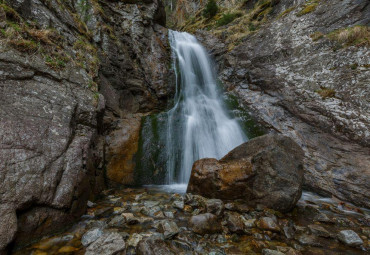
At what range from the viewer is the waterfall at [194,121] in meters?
6.65

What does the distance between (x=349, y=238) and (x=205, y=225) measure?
7.96 feet

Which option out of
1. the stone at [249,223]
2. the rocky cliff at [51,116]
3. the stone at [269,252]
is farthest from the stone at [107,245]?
the stone at [249,223]

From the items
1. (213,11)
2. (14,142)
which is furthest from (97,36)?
(213,11)

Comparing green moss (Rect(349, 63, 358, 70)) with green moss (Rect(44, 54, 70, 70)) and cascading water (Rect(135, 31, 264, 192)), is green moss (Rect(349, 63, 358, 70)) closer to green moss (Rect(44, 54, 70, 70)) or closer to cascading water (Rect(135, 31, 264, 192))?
cascading water (Rect(135, 31, 264, 192))

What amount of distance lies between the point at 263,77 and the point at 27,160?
933 centimetres

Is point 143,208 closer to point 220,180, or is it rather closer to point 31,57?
point 220,180

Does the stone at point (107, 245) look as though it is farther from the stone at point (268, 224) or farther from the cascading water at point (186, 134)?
the cascading water at point (186, 134)

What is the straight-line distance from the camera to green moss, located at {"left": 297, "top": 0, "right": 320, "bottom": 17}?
9334 mm

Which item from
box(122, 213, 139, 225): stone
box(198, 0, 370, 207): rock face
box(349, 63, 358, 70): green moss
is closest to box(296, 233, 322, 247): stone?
box(198, 0, 370, 207): rock face

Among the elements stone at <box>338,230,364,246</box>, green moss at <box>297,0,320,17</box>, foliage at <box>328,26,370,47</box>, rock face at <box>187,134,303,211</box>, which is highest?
green moss at <box>297,0,320,17</box>

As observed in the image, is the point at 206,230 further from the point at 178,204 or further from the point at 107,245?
the point at 107,245

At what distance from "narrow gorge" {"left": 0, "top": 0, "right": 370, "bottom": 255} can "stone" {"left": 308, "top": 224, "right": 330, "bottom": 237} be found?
0.05 meters

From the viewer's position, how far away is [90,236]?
282cm

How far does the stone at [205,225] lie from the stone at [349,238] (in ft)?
6.76
